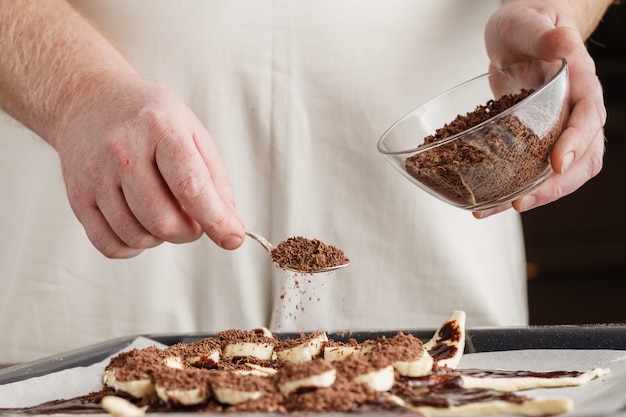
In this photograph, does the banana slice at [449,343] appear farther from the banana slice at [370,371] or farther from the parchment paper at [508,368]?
the banana slice at [370,371]

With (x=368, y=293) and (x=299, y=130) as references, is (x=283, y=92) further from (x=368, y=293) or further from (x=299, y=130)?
(x=368, y=293)

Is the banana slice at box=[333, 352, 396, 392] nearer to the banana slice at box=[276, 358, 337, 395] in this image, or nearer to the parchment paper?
the banana slice at box=[276, 358, 337, 395]

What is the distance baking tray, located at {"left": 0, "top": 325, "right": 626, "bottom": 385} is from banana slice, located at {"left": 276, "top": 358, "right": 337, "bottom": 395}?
505 mm

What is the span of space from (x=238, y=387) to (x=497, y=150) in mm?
552

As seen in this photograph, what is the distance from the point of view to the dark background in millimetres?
3805

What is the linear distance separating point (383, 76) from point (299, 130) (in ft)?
0.79

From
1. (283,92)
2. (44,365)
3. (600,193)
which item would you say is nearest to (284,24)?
(283,92)

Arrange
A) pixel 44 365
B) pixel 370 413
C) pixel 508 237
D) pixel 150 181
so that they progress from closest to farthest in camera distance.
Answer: pixel 370 413, pixel 150 181, pixel 44 365, pixel 508 237

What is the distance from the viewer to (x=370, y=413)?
100 cm

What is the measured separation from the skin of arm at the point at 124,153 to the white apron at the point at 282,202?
362 millimetres

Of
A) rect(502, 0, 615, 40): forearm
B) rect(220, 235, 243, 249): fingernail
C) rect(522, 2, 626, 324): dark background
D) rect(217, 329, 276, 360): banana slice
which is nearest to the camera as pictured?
rect(220, 235, 243, 249): fingernail

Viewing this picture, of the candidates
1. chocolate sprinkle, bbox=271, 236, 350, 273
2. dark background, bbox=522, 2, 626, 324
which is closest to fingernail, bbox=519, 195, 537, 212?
chocolate sprinkle, bbox=271, 236, 350, 273

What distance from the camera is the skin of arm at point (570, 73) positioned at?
54.1 inches

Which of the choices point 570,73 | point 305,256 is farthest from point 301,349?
point 570,73
